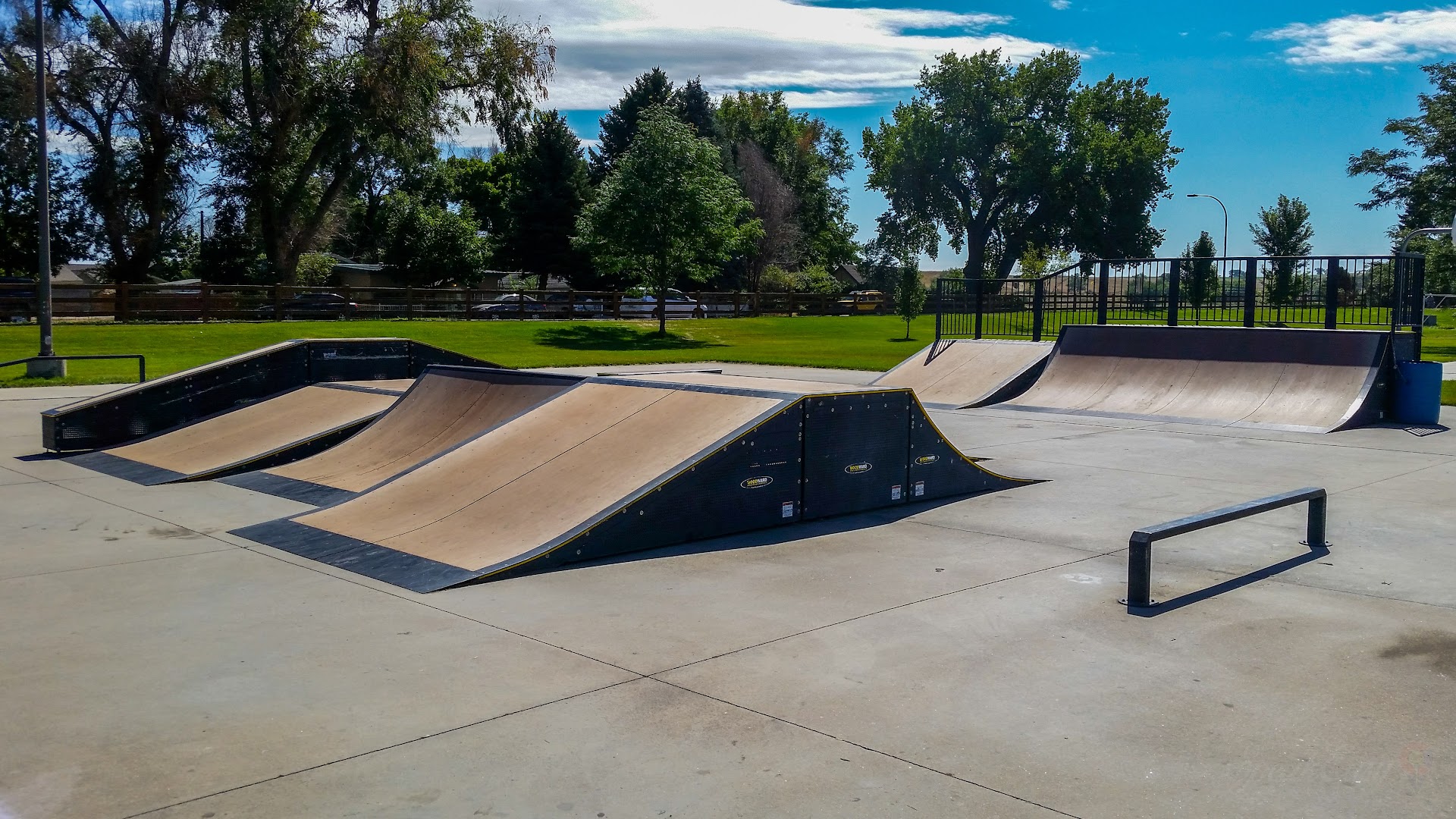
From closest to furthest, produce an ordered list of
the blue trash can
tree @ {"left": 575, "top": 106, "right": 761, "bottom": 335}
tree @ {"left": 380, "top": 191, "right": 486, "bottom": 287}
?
the blue trash can, tree @ {"left": 575, "top": 106, "right": 761, "bottom": 335}, tree @ {"left": 380, "top": 191, "right": 486, "bottom": 287}

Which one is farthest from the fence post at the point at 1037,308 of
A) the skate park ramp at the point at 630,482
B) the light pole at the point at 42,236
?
the light pole at the point at 42,236

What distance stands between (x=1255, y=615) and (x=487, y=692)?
3.90 m

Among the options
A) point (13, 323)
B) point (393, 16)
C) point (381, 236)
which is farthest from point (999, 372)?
point (381, 236)

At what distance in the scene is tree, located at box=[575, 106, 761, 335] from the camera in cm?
3938

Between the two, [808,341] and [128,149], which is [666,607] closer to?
[808,341]

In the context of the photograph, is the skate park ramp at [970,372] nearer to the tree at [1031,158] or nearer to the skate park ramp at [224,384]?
the skate park ramp at [224,384]

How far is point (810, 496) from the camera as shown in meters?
8.16

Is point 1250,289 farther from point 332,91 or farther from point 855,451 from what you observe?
point 332,91

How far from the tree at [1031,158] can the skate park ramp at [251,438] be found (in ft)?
219

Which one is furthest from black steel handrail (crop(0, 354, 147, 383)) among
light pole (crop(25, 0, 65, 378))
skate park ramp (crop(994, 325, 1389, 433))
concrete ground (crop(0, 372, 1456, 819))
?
skate park ramp (crop(994, 325, 1389, 433))

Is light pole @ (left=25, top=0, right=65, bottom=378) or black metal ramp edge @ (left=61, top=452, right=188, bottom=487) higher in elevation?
light pole @ (left=25, top=0, right=65, bottom=378)

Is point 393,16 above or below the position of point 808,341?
above

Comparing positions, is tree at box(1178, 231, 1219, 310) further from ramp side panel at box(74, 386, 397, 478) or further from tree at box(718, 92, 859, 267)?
tree at box(718, 92, 859, 267)

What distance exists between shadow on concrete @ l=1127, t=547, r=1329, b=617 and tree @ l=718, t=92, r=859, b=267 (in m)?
70.8
